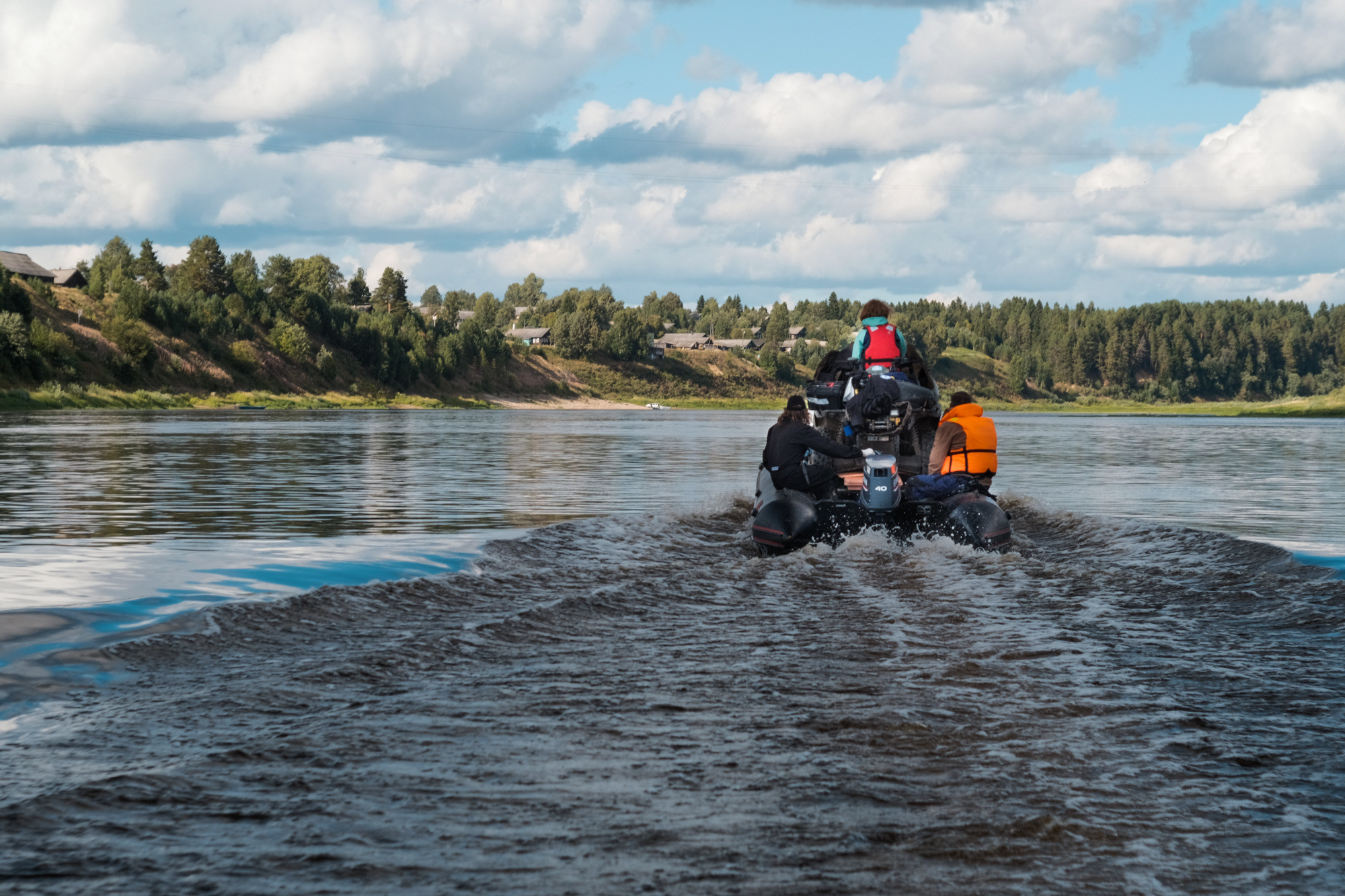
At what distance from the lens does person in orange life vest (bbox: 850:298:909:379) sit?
55.8 ft

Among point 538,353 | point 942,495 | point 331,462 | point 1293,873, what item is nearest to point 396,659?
point 1293,873

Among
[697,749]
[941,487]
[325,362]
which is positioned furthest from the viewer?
[325,362]

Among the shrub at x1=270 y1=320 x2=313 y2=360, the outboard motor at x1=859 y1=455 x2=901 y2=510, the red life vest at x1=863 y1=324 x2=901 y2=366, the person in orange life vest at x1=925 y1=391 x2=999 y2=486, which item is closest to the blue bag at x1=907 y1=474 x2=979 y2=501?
the person in orange life vest at x1=925 y1=391 x2=999 y2=486

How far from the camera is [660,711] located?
724 centimetres

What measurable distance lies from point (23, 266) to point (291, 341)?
3104 cm

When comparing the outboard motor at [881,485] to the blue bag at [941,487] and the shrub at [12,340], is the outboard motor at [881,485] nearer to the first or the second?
the blue bag at [941,487]

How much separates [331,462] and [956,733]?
28589mm

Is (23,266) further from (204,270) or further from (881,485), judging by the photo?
(881,485)

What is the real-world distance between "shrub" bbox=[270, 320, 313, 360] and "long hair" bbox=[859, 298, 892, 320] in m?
119

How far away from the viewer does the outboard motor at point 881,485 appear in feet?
46.5

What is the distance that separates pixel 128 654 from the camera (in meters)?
8.75

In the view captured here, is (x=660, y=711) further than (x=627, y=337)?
No

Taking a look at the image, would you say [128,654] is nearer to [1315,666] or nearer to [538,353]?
[1315,666]

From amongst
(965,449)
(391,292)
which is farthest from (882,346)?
(391,292)
